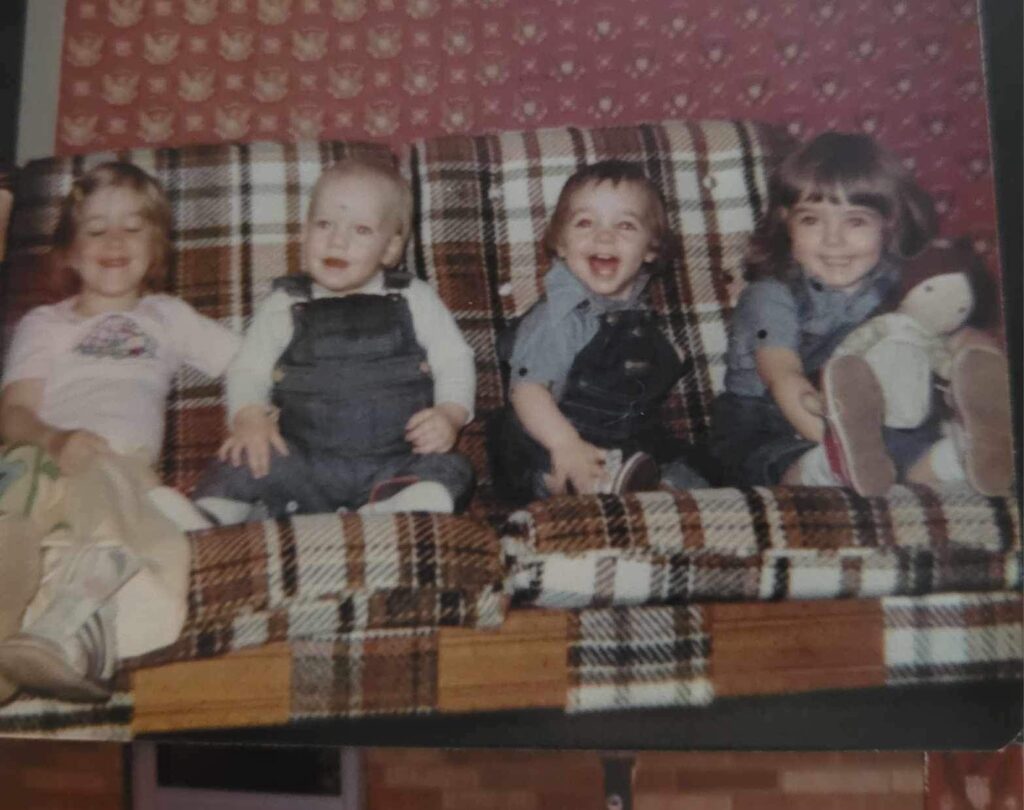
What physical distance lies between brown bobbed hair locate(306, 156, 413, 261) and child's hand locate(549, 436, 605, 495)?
1.08ft

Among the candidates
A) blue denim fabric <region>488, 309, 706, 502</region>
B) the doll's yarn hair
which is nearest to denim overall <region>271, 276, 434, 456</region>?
blue denim fabric <region>488, 309, 706, 502</region>

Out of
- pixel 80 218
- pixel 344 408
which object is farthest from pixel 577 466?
pixel 80 218

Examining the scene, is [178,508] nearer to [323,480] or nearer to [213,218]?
[323,480]

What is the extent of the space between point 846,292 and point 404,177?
555mm

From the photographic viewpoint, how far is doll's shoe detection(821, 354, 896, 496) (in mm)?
1215

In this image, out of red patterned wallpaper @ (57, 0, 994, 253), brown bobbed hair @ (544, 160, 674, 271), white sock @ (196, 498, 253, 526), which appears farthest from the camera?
red patterned wallpaper @ (57, 0, 994, 253)

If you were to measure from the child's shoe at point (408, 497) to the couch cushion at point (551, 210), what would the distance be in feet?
0.49

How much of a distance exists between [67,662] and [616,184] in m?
0.81

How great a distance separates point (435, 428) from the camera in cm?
128

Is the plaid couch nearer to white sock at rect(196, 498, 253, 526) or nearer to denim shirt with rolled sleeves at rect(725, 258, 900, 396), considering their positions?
white sock at rect(196, 498, 253, 526)

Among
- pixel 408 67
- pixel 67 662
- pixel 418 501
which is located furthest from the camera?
pixel 408 67

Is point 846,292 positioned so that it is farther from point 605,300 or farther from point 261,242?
point 261,242

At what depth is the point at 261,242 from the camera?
4.51 feet

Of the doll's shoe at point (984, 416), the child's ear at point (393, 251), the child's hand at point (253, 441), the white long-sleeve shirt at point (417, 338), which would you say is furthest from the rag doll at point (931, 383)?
the child's hand at point (253, 441)
